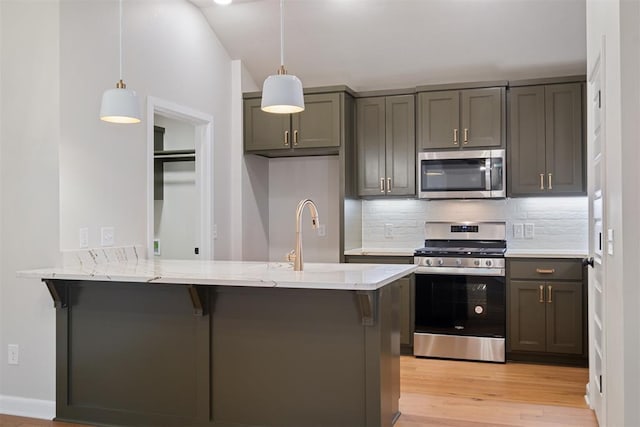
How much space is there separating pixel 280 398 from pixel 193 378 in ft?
1.70

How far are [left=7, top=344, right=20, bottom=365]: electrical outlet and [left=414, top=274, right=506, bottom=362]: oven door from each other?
3.05 metres

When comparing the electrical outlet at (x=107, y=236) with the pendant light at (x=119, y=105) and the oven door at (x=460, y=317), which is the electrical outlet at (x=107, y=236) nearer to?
the pendant light at (x=119, y=105)

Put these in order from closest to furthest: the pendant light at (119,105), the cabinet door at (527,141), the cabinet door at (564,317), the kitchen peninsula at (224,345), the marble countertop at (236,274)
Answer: the marble countertop at (236,274) < the kitchen peninsula at (224,345) < the pendant light at (119,105) < the cabinet door at (564,317) < the cabinet door at (527,141)

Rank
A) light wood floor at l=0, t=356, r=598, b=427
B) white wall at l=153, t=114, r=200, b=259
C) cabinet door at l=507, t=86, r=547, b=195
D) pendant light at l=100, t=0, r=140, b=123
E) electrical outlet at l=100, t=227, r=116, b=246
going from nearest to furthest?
pendant light at l=100, t=0, r=140, b=123, light wood floor at l=0, t=356, r=598, b=427, electrical outlet at l=100, t=227, r=116, b=246, cabinet door at l=507, t=86, r=547, b=195, white wall at l=153, t=114, r=200, b=259

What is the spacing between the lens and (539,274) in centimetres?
483

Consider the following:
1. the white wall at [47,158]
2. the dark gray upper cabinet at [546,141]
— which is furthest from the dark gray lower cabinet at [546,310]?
the white wall at [47,158]

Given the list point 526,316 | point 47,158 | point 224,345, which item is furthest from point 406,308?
point 47,158

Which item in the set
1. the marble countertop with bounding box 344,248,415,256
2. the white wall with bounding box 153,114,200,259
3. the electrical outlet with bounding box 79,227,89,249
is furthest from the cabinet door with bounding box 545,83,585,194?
the electrical outlet with bounding box 79,227,89,249

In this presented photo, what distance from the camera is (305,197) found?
6.00m

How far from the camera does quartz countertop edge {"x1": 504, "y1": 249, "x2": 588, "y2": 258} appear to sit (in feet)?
15.7

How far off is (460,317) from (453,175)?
122cm

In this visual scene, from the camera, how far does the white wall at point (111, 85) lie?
A: 3.64 m

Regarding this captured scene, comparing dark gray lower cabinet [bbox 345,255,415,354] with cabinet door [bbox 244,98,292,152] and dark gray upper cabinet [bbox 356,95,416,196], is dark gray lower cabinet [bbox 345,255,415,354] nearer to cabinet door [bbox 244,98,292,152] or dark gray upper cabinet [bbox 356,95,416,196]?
dark gray upper cabinet [bbox 356,95,416,196]

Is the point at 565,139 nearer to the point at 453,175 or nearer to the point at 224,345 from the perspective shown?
the point at 453,175
